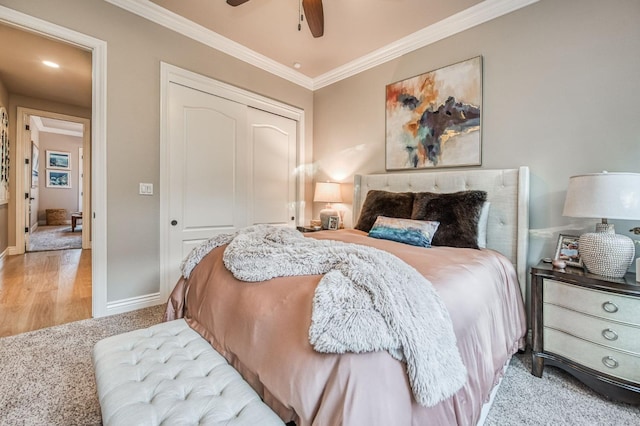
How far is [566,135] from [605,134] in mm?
200

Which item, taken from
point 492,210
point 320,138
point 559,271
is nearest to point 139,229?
point 320,138

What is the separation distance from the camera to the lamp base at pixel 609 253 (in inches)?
60.1

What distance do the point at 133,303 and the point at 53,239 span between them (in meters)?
5.01

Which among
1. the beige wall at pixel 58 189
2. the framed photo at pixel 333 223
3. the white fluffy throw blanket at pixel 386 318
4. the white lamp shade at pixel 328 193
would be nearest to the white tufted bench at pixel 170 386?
the white fluffy throw blanket at pixel 386 318

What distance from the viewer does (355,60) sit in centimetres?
335

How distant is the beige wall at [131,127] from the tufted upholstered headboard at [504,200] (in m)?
2.66

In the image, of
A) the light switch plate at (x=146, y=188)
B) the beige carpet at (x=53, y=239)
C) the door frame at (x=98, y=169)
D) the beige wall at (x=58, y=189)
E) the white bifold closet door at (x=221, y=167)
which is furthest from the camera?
the beige wall at (x=58, y=189)

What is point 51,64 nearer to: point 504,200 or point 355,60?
point 355,60

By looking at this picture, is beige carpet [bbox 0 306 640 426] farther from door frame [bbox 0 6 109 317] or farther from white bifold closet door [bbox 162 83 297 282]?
white bifold closet door [bbox 162 83 297 282]

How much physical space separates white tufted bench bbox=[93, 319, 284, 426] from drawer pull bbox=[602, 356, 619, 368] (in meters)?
1.79

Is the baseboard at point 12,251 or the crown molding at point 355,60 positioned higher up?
the crown molding at point 355,60

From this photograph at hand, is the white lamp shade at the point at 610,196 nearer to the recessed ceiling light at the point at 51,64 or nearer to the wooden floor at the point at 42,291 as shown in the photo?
the wooden floor at the point at 42,291

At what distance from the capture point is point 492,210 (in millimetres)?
2238

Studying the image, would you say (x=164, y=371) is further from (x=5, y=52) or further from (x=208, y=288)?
(x=5, y=52)
